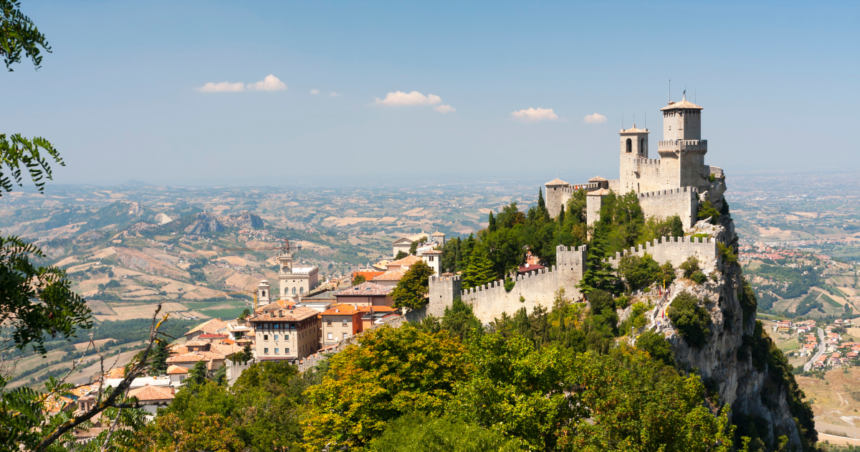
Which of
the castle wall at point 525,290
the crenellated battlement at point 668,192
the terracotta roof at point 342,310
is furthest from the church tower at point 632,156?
the terracotta roof at point 342,310

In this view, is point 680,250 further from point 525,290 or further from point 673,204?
point 525,290

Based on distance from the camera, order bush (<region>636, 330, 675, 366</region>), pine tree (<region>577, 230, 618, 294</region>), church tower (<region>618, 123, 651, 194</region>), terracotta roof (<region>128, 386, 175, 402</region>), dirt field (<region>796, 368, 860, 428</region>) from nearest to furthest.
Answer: bush (<region>636, 330, 675, 366</region>)
pine tree (<region>577, 230, 618, 294</region>)
terracotta roof (<region>128, 386, 175, 402</region>)
church tower (<region>618, 123, 651, 194</region>)
dirt field (<region>796, 368, 860, 428</region>)

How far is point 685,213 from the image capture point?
4875 cm

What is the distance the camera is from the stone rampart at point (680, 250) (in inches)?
1764

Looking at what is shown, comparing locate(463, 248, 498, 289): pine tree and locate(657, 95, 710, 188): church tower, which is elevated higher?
locate(657, 95, 710, 188): church tower

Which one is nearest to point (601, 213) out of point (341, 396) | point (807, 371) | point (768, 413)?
point (768, 413)

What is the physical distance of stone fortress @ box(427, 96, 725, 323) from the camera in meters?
46.8

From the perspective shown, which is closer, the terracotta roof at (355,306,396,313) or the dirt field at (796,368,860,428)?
the terracotta roof at (355,306,396,313)

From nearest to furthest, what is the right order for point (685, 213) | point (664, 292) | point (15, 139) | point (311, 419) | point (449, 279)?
point (15, 139) → point (311, 419) → point (664, 292) → point (685, 213) → point (449, 279)

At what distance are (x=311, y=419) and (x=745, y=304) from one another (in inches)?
1615

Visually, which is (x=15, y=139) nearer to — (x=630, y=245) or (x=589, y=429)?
(x=589, y=429)

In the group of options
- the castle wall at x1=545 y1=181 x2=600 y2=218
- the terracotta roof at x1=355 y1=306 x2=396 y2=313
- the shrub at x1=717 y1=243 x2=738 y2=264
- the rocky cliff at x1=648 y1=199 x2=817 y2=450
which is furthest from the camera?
the terracotta roof at x1=355 y1=306 x2=396 y2=313

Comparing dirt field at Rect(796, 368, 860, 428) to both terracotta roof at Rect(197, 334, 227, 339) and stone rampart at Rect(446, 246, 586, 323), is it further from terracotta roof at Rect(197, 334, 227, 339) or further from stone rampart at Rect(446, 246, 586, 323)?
terracotta roof at Rect(197, 334, 227, 339)

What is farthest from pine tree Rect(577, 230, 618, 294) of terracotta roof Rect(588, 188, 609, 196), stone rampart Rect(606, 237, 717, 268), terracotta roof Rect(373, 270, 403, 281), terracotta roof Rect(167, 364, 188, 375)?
terracotta roof Rect(167, 364, 188, 375)
